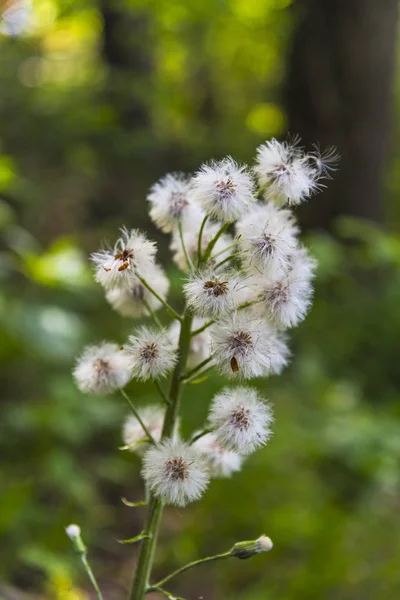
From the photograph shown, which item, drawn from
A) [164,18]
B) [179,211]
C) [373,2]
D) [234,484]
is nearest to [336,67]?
[373,2]

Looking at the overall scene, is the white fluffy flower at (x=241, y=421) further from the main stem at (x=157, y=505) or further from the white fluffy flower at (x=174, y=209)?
the white fluffy flower at (x=174, y=209)

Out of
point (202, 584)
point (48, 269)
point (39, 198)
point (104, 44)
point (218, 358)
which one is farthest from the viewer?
point (104, 44)

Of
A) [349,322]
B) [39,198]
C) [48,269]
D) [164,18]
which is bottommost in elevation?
[48,269]

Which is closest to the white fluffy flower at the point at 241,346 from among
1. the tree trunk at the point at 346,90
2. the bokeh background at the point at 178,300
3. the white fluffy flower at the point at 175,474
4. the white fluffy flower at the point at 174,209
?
the white fluffy flower at the point at 175,474

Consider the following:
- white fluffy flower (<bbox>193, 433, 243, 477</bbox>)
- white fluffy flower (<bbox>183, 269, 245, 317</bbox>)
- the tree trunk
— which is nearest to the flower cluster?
white fluffy flower (<bbox>183, 269, 245, 317</bbox>)

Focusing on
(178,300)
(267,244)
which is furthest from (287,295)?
(178,300)

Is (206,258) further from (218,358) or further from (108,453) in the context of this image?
(108,453)
